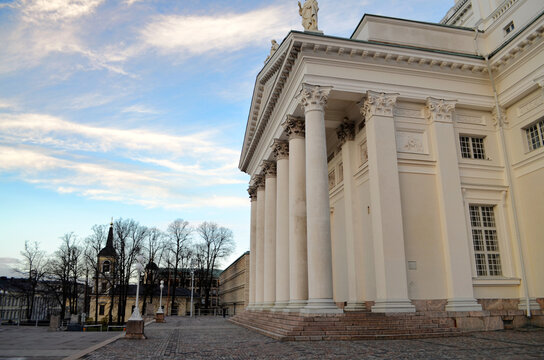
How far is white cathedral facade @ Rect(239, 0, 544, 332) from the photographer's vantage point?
60.2ft

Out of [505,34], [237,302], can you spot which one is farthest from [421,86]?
[237,302]

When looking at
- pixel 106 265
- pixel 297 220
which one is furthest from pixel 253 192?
pixel 106 265

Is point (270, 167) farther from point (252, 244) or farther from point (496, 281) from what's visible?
point (496, 281)

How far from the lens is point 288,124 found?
22.3 meters

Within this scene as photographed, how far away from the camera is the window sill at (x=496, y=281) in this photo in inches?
742

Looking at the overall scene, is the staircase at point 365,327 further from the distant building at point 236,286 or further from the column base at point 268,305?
the distant building at point 236,286

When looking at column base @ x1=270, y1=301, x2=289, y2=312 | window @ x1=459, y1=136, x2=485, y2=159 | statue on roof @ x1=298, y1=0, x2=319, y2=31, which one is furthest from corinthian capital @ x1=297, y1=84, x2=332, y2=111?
column base @ x1=270, y1=301, x2=289, y2=312

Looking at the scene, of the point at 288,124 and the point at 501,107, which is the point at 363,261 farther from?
the point at 501,107

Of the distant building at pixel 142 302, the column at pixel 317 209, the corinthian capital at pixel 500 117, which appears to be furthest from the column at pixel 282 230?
the distant building at pixel 142 302

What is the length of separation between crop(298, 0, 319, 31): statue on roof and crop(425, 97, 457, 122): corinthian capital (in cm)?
702

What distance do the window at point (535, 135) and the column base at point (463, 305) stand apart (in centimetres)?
824

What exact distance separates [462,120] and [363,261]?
29.4 ft

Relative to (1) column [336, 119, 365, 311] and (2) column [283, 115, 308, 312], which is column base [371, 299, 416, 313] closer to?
(2) column [283, 115, 308, 312]

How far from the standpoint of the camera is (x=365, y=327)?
15398 mm
